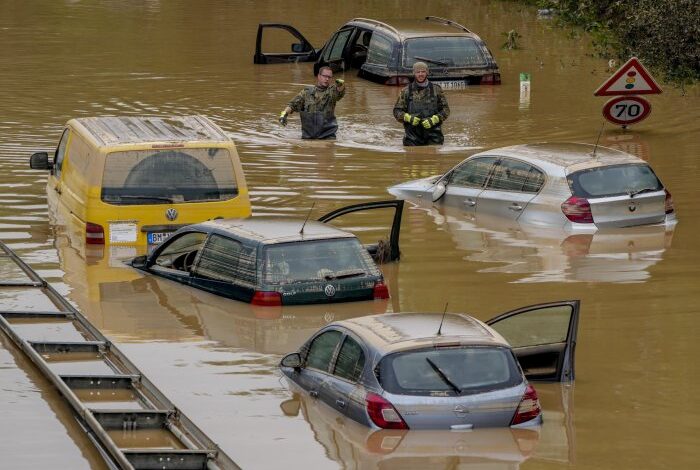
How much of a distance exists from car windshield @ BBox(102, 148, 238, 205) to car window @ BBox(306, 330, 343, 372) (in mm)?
5984

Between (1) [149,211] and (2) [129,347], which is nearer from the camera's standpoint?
(2) [129,347]

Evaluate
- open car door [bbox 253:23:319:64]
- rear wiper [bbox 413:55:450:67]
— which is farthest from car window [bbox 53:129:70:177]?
open car door [bbox 253:23:319:64]

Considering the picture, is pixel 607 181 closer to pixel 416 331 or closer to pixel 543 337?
pixel 543 337

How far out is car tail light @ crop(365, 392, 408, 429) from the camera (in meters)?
12.8

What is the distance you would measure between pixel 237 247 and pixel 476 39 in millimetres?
17920

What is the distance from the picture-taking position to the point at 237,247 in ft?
58.1

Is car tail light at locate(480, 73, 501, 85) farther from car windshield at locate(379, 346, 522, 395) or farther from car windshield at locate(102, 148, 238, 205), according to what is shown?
car windshield at locate(379, 346, 522, 395)

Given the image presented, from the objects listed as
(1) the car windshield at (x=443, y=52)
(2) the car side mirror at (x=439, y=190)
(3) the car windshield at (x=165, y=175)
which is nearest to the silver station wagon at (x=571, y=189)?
(2) the car side mirror at (x=439, y=190)

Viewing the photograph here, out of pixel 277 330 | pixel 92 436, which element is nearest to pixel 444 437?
pixel 92 436

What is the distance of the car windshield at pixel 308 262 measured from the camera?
1731 cm

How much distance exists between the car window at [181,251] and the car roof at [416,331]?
5.31m

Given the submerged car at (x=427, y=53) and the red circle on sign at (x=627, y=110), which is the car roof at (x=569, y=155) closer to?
the red circle on sign at (x=627, y=110)

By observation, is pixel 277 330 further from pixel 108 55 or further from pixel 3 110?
pixel 108 55

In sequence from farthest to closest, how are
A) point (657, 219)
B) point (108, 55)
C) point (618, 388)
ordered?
point (108, 55) → point (657, 219) → point (618, 388)
